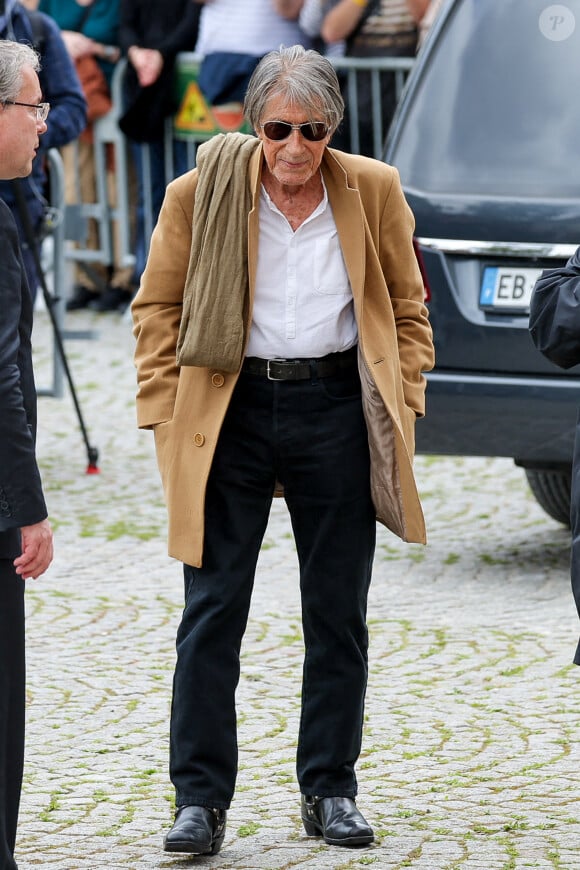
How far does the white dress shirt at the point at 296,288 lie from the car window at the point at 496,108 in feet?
8.35

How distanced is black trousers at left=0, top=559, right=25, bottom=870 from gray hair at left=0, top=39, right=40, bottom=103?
93 cm

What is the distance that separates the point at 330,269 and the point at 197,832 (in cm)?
134

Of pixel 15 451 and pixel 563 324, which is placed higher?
pixel 563 324

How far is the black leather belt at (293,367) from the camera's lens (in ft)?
14.0

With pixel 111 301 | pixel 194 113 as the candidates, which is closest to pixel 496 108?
pixel 194 113

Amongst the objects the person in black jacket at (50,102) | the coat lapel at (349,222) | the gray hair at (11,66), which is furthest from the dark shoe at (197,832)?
the person in black jacket at (50,102)

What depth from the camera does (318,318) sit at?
4250 millimetres

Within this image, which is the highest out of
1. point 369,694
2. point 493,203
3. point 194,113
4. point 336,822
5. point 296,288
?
point 296,288

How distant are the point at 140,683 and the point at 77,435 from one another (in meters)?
4.24

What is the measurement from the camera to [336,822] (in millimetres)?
4379

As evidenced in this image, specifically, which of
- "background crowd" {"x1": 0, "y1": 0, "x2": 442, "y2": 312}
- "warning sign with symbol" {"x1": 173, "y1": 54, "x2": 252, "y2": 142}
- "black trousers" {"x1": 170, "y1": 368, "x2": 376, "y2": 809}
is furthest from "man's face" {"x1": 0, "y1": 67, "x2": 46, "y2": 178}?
"warning sign with symbol" {"x1": 173, "y1": 54, "x2": 252, "y2": 142}

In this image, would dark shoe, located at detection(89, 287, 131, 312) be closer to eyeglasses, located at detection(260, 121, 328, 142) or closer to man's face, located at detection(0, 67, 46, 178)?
eyeglasses, located at detection(260, 121, 328, 142)

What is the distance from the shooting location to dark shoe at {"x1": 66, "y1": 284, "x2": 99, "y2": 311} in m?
13.7

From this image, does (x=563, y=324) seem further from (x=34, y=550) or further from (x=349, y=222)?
(x=34, y=550)
